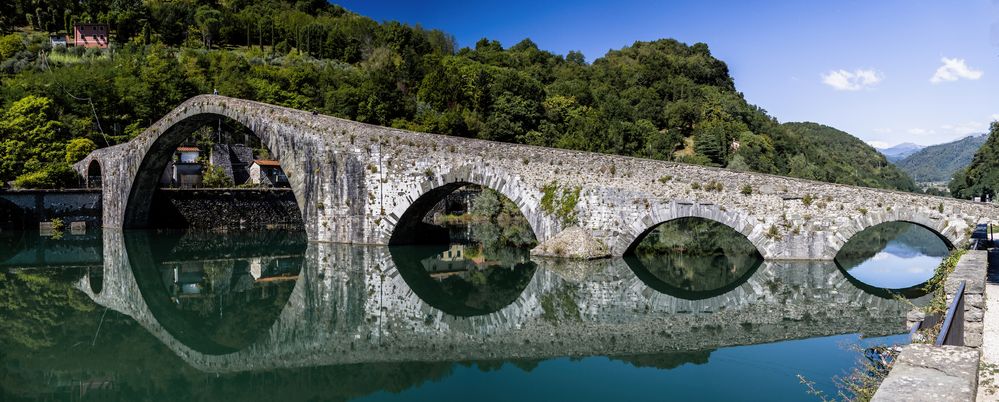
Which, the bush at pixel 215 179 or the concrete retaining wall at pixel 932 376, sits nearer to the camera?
the concrete retaining wall at pixel 932 376

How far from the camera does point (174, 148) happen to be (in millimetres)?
34125

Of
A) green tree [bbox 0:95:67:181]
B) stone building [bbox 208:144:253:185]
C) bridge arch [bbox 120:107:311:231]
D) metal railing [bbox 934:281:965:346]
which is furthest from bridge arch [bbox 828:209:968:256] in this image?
stone building [bbox 208:144:253:185]

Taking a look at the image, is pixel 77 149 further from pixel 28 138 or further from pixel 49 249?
pixel 49 249

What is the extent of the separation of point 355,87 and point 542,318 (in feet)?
179

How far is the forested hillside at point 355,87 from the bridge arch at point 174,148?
276 inches

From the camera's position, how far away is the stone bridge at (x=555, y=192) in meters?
18.9

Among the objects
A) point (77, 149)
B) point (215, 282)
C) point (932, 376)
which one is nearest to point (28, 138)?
point (77, 149)

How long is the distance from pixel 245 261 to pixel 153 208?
15599 mm

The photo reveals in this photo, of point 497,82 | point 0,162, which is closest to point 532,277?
point 0,162

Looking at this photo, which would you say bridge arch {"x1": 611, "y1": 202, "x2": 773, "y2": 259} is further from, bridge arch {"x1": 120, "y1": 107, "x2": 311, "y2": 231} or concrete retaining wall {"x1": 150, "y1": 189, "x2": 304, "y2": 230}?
concrete retaining wall {"x1": 150, "y1": 189, "x2": 304, "y2": 230}

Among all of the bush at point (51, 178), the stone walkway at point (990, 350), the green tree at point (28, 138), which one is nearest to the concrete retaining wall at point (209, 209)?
the bush at point (51, 178)

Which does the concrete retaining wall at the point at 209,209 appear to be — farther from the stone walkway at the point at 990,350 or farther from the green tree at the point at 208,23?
the green tree at the point at 208,23

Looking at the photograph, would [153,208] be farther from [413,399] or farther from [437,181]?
[413,399]

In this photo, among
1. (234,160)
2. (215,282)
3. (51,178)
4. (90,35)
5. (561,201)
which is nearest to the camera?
(215,282)
